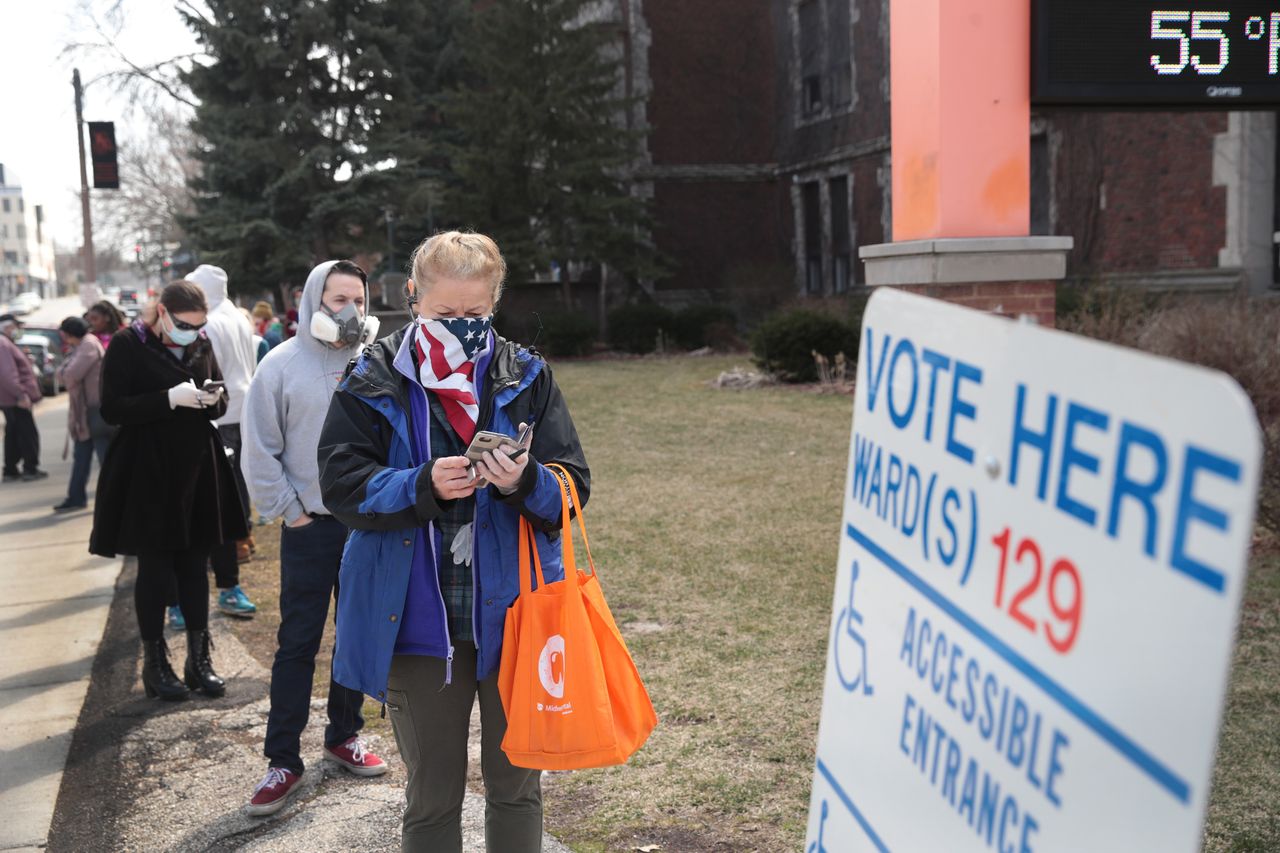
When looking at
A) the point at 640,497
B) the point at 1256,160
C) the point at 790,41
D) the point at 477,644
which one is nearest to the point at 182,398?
the point at 477,644

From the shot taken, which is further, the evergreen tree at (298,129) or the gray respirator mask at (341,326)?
the evergreen tree at (298,129)

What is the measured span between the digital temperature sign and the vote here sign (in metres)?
5.47

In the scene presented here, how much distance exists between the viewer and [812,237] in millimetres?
31562

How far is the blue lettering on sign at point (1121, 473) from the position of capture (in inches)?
45.3

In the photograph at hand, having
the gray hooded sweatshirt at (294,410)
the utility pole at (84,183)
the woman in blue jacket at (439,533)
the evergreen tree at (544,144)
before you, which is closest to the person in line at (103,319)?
the gray hooded sweatshirt at (294,410)

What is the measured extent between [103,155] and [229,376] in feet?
67.6

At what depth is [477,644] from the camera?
3117 mm

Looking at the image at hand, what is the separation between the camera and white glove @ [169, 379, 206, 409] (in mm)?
5891

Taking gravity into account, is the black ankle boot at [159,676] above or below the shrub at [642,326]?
below

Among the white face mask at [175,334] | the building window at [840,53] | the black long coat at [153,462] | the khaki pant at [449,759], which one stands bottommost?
the khaki pant at [449,759]

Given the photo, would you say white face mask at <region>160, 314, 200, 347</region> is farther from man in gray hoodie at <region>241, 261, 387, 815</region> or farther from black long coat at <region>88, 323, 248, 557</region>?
man in gray hoodie at <region>241, 261, 387, 815</region>

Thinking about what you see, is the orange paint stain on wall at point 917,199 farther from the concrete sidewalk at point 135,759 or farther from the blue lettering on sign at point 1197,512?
the blue lettering on sign at point 1197,512

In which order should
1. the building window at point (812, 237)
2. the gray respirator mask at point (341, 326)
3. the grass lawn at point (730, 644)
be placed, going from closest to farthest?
1. the grass lawn at point (730, 644)
2. the gray respirator mask at point (341, 326)
3. the building window at point (812, 237)

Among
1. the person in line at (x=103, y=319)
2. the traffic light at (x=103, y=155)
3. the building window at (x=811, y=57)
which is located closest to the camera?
the person in line at (x=103, y=319)
